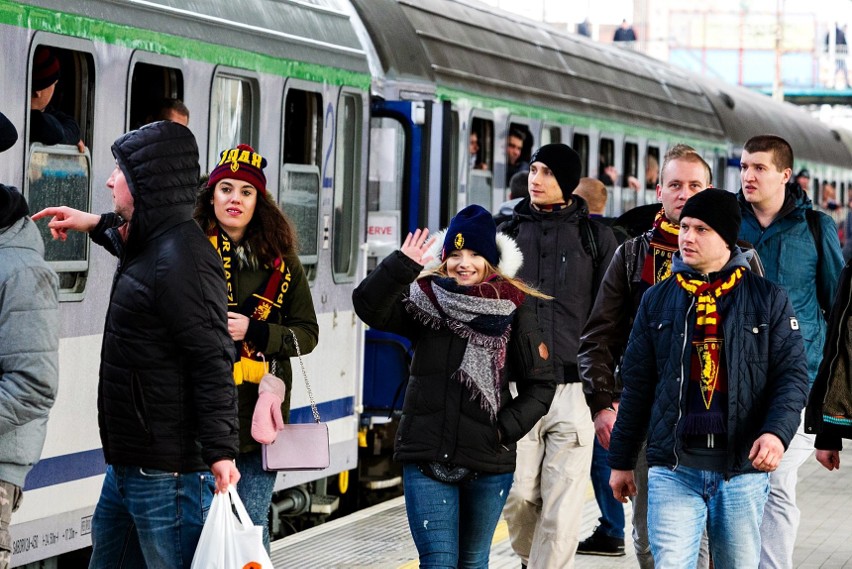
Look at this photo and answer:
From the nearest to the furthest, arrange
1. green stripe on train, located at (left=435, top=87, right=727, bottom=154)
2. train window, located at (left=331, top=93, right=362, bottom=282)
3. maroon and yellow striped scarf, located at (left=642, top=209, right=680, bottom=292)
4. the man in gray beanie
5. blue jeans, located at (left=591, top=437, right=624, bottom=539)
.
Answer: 1. maroon and yellow striped scarf, located at (left=642, top=209, right=680, bottom=292)
2. the man in gray beanie
3. blue jeans, located at (left=591, top=437, right=624, bottom=539)
4. train window, located at (left=331, top=93, right=362, bottom=282)
5. green stripe on train, located at (left=435, top=87, right=727, bottom=154)

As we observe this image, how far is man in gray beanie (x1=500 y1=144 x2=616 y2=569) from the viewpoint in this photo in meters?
7.47

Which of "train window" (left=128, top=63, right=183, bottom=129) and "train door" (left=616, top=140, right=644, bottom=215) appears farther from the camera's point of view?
"train door" (left=616, top=140, right=644, bottom=215)

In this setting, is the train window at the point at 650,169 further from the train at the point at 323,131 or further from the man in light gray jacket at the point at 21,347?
the man in light gray jacket at the point at 21,347

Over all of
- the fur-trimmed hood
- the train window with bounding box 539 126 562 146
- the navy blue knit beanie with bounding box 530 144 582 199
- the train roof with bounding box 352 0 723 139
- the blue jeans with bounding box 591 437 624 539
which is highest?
the train roof with bounding box 352 0 723 139

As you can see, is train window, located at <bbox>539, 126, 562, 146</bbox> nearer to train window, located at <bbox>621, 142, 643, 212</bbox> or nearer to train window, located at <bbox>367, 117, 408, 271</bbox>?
train window, located at <bbox>621, 142, 643, 212</bbox>

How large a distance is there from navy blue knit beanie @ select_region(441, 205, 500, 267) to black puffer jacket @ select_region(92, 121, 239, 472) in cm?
129

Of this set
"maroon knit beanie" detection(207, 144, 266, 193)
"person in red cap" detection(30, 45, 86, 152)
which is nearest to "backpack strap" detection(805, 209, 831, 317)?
"maroon knit beanie" detection(207, 144, 266, 193)

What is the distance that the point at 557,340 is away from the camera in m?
7.72

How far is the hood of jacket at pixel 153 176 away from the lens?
504cm

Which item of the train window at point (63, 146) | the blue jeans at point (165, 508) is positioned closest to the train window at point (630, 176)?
the train window at point (63, 146)

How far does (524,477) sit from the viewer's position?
299 inches

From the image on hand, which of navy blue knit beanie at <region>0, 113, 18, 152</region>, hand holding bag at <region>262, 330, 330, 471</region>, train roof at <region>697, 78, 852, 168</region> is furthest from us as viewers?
train roof at <region>697, 78, 852, 168</region>

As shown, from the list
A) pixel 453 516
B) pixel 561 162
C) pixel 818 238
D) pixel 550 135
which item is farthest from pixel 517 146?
pixel 453 516

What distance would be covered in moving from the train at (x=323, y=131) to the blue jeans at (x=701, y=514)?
2.48 metres
